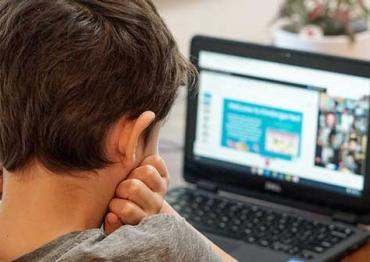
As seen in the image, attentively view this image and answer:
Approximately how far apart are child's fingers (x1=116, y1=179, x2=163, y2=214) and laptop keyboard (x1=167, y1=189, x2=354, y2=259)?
36 centimetres

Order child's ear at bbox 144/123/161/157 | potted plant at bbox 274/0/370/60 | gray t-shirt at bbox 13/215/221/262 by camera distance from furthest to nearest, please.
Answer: potted plant at bbox 274/0/370/60 → child's ear at bbox 144/123/161/157 → gray t-shirt at bbox 13/215/221/262

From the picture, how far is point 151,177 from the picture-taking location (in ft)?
4.02

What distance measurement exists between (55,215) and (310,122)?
710mm

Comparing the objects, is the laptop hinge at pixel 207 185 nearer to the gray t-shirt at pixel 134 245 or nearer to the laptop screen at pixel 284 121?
the laptop screen at pixel 284 121

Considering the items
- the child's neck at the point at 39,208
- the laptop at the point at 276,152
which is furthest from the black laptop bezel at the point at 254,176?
the child's neck at the point at 39,208

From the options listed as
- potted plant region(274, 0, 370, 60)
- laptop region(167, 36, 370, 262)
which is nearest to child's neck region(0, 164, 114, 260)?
laptop region(167, 36, 370, 262)

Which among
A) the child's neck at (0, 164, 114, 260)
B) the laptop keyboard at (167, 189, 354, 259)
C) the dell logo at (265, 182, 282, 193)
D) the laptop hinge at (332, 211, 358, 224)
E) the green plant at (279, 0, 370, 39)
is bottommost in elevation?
the laptop keyboard at (167, 189, 354, 259)

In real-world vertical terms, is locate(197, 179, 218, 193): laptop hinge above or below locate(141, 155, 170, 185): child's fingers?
below

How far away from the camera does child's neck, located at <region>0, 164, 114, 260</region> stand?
3.44ft

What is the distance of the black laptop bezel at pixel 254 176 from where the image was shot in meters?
1.62

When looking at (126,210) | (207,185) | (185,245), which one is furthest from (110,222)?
(207,185)

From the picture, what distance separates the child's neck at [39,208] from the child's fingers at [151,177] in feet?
0.37

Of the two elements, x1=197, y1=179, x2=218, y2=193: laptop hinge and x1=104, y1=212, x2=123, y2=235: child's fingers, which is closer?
x1=104, y1=212, x2=123, y2=235: child's fingers

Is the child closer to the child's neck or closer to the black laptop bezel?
the child's neck
